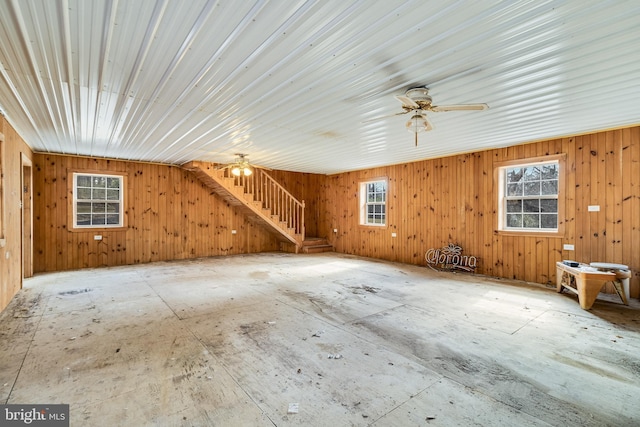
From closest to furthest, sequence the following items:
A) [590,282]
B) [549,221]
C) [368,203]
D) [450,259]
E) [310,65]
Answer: [310,65], [590,282], [549,221], [450,259], [368,203]

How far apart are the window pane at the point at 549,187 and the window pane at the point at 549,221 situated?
410mm

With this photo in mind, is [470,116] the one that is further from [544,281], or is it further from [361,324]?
[544,281]

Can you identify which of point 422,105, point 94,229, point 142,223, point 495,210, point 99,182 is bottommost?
point 94,229

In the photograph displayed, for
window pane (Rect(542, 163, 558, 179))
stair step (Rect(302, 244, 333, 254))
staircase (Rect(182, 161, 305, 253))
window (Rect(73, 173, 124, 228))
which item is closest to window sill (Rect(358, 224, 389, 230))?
stair step (Rect(302, 244, 333, 254))

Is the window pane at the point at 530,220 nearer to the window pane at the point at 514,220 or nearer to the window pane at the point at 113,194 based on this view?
the window pane at the point at 514,220

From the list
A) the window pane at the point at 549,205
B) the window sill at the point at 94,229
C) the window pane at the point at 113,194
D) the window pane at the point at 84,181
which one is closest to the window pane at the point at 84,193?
the window pane at the point at 84,181

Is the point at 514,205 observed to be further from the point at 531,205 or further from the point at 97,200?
the point at 97,200

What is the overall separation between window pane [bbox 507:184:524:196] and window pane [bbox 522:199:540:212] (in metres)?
0.20

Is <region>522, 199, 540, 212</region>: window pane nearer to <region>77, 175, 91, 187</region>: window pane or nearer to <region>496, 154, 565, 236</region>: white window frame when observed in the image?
<region>496, 154, 565, 236</region>: white window frame

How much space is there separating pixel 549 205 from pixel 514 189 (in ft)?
2.06

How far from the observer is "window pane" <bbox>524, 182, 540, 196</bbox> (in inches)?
206

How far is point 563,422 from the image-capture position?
1.72 meters

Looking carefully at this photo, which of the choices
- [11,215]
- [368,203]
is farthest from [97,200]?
[368,203]

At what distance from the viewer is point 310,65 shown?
2.47 meters
